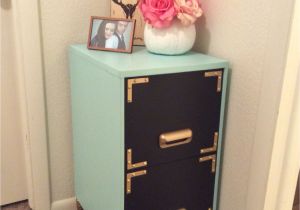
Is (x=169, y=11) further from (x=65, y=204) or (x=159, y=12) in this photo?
(x=65, y=204)

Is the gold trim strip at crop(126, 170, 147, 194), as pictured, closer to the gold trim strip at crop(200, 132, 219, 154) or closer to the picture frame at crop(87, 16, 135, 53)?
the gold trim strip at crop(200, 132, 219, 154)

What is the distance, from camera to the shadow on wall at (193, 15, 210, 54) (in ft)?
4.15

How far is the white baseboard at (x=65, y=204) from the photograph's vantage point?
1537 millimetres

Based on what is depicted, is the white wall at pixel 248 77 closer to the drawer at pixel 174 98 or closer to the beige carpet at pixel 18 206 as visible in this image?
the drawer at pixel 174 98

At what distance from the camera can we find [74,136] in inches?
56.3

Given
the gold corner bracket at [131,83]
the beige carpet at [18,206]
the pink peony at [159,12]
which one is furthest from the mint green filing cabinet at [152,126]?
the beige carpet at [18,206]

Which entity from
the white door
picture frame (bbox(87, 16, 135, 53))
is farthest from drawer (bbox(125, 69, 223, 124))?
the white door

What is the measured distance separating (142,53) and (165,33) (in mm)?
119

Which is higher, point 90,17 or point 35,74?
point 90,17

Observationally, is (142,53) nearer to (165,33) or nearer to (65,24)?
(165,33)

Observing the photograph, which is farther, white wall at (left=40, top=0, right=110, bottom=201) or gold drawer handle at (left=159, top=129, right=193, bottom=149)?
white wall at (left=40, top=0, right=110, bottom=201)

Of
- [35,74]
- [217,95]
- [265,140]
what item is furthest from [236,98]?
[35,74]

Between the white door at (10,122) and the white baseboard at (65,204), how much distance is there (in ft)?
0.72

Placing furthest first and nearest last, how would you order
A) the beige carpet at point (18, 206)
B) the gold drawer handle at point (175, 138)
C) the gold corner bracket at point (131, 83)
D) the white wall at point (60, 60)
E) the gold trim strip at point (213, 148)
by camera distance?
the beige carpet at point (18, 206) → the white wall at point (60, 60) → the gold trim strip at point (213, 148) → the gold drawer handle at point (175, 138) → the gold corner bracket at point (131, 83)
